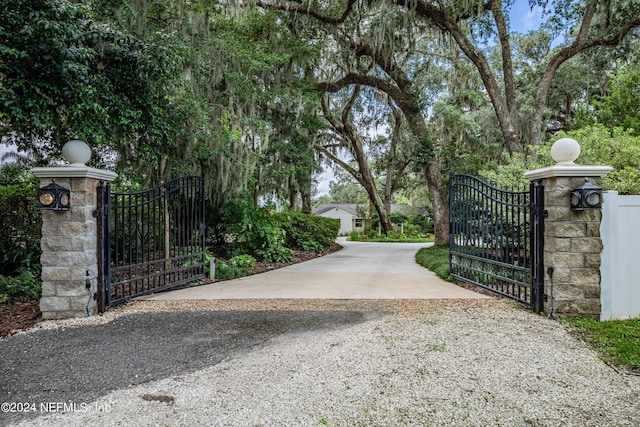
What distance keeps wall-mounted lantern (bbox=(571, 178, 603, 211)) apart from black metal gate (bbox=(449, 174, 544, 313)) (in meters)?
0.33

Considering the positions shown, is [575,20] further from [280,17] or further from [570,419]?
[570,419]

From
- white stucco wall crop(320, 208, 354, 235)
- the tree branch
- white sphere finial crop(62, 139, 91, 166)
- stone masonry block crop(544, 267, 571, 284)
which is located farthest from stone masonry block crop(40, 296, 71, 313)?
white stucco wall crop(320, 208, 354, 235)

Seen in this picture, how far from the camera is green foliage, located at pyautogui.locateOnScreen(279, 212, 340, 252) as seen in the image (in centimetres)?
1072

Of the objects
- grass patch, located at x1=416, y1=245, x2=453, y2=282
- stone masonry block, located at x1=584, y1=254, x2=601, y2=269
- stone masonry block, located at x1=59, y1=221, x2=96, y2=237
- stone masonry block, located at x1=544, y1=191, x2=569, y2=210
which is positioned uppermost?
stone masonry block, located at x1=544, y1=191, x2=569, y2=210

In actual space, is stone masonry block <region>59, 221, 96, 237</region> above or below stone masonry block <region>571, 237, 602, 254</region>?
above

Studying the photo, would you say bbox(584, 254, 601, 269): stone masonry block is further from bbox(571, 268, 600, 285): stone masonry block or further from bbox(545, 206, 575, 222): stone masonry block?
bbox(545, 206, 575, 222): stone masonry block

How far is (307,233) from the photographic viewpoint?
11078 mm

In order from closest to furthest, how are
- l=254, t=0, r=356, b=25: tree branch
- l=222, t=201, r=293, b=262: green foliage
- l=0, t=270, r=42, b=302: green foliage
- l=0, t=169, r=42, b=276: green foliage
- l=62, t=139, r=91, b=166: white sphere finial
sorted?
l=62, t=139, r=91, b=166: white sphere finial < l=0, t=270, r=42, b=302: green foliage < l=0, t=169, r=42, b=276: green foliage < l=222, t=201, r=293, b=262: green foliage < l=254, t=0, r=356, b=25: tree branch

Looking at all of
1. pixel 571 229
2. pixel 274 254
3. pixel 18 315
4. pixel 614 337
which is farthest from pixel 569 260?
pixel 274 254

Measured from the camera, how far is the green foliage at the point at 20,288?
175 inches

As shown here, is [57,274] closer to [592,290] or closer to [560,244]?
[560,244]

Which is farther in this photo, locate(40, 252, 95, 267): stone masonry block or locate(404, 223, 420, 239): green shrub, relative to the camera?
locate(404, 223, 420, 239): green shrub

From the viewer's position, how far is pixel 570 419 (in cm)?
188

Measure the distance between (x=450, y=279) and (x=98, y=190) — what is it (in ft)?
16.6
